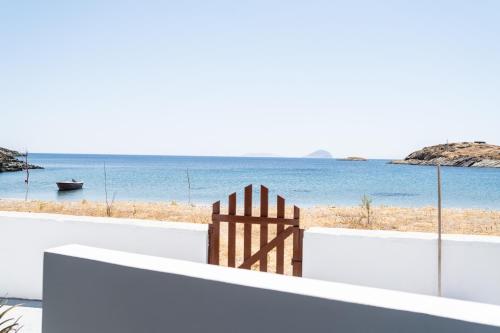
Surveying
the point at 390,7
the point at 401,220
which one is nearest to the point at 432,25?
→ the point at 390,7

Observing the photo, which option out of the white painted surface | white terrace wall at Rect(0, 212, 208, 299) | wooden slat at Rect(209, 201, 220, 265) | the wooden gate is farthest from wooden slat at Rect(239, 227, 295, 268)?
the white painted surface

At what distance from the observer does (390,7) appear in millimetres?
9906

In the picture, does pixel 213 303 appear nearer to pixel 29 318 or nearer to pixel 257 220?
pixel 257 220

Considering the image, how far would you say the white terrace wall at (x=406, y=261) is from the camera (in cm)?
364

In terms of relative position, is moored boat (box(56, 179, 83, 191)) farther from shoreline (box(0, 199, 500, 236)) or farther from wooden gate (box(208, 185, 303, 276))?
wooden gate (box(208, 185, 303, 276))

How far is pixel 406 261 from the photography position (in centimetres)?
377

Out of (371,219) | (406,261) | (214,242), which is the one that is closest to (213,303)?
(214,242)

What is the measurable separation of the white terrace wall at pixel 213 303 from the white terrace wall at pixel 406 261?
1.97 m

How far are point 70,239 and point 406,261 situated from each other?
3240mm

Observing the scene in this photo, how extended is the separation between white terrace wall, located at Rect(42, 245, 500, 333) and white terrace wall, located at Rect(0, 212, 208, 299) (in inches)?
63.4

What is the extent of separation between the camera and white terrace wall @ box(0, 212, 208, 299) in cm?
405

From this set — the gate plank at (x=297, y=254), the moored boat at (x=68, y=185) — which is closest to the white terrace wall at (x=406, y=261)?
the gate plank at (x=297, y=254)

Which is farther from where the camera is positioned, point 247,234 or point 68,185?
point 68,185

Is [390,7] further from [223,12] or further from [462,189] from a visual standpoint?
[462,189]
